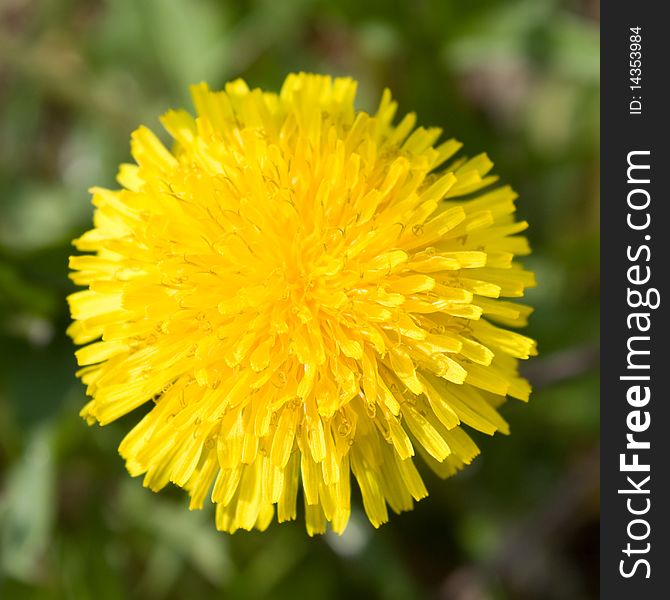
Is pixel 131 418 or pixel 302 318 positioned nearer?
pixel 302 318

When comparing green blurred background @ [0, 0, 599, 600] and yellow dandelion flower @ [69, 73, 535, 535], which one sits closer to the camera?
yellow dandelion flower @ [69, 73, 535, 535]

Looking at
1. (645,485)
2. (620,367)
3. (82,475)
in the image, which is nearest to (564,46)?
(620,367)

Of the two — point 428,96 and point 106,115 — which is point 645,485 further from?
point 106,115

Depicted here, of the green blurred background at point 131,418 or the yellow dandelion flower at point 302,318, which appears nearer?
the yellow dandelion flower at point 302,318
